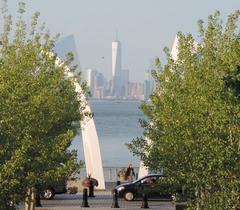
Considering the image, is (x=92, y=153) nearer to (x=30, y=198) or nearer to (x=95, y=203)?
(x=95, y=203)

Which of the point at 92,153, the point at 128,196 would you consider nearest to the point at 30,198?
the point at 128,196

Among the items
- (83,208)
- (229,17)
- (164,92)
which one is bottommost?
(83,208)

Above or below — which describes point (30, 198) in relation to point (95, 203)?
above

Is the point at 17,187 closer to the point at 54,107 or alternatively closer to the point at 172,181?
the point at 172,181

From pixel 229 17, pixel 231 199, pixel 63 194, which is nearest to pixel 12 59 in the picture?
pixel 229 17

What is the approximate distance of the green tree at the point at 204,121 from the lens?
67.7 ft

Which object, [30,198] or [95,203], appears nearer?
[30,198]

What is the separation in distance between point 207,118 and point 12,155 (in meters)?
4.81

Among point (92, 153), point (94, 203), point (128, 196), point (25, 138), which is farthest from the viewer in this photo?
point (92, 153)

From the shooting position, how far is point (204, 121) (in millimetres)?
21094

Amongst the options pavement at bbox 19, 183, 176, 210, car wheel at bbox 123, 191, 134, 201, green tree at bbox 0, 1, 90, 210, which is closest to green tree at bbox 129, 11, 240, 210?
green tree at bbox 0, 1, 90, 210

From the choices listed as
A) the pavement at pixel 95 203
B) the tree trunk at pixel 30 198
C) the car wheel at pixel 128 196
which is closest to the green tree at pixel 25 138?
the tree trunk at pixel 30 198

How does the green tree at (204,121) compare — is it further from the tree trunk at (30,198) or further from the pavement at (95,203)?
the pavement at (95,203)

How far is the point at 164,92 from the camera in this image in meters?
26.4
